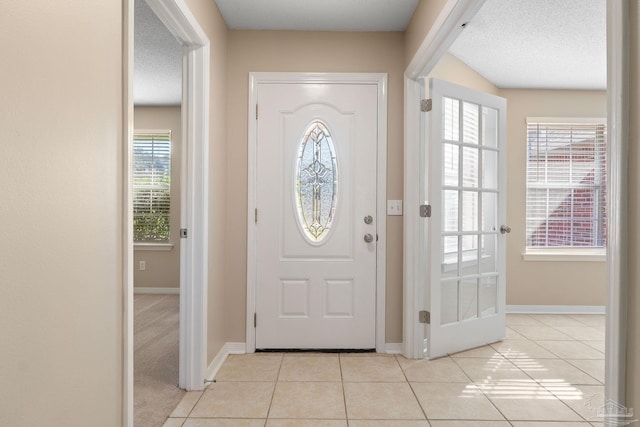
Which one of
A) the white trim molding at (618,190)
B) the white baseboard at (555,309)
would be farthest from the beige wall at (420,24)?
the white baseboard at (555,309)

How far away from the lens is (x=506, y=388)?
7.80ft

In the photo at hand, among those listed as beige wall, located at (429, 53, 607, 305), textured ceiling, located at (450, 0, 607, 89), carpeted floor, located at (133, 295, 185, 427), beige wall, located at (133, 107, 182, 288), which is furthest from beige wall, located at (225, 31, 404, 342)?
beige wall, located at (133, 107, 182, 288)

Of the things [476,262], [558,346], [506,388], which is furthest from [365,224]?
[558,346]

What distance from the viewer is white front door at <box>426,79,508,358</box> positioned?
281 cm

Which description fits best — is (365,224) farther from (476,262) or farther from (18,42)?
(18,42)

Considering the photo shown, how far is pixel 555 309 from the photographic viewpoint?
4.23 metres

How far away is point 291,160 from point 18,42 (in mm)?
2139

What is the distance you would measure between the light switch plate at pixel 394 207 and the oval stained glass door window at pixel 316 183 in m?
0.41

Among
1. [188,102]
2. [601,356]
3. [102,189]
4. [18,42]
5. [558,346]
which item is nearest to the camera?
[18,42]

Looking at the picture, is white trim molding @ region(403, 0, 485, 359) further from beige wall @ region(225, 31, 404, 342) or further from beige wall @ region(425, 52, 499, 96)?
beige wall @ region(425, 52, 499, 96)

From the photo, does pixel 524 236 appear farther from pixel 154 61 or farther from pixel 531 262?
pixel 154 61

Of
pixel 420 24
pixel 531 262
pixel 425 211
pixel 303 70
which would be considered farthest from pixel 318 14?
pixel 531 262

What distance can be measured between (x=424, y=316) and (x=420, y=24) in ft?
6.56

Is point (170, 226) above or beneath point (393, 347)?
above
